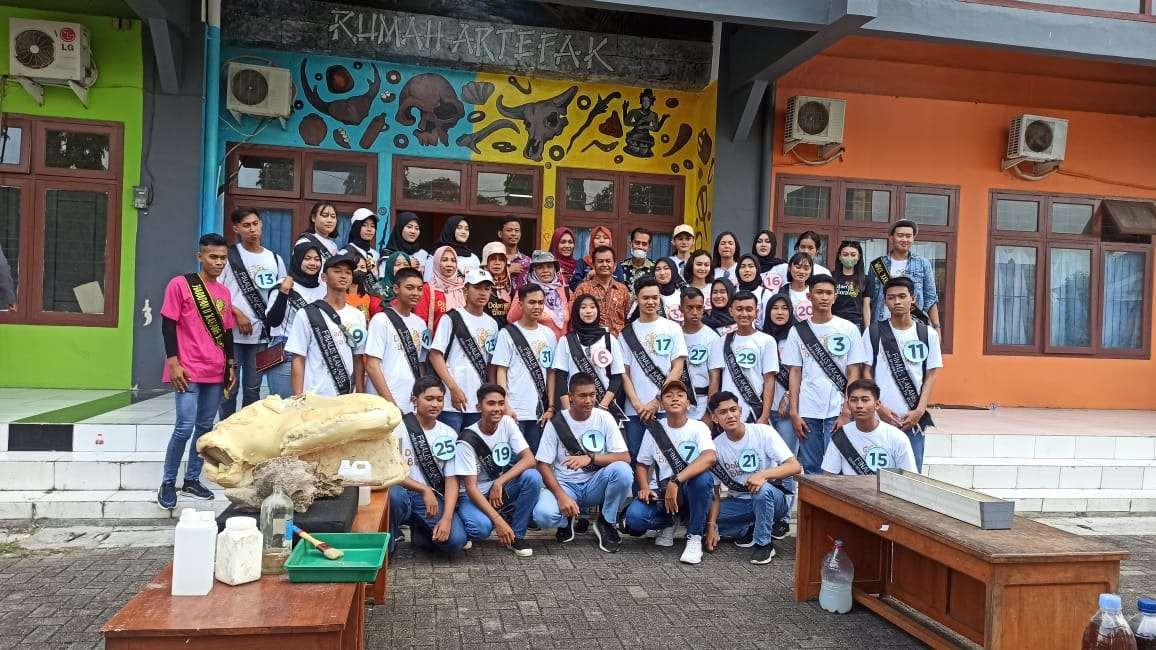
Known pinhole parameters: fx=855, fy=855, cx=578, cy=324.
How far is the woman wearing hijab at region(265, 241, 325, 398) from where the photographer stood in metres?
5.80

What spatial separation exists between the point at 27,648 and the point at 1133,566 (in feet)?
20.5

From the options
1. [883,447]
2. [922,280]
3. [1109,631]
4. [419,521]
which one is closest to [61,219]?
[419,521]

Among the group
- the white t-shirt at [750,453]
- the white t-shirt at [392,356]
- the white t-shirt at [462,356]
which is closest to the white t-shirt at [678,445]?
the white t-shirt at [750,453]

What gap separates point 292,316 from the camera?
19.3 ft

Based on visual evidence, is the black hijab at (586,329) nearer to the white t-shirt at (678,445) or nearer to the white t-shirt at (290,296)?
the white t-shirt at (678,445)

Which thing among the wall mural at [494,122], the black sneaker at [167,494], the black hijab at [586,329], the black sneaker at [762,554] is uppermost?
the wall mural at [494,122]

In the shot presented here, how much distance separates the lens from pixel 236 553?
280 cm

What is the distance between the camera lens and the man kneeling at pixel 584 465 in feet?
18.1

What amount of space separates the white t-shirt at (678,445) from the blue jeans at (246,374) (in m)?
2.81

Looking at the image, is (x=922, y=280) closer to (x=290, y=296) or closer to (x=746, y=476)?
(x=746, y=476)

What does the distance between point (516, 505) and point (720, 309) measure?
2306 millimetres

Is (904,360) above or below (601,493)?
above

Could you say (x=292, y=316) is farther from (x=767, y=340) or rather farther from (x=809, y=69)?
(x=809, y=69)

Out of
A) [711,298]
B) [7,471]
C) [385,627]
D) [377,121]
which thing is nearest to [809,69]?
[711,298]
